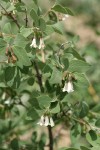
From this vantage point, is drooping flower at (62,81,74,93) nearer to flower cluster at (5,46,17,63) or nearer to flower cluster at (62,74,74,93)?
flower cluster at (62,74,74,93)

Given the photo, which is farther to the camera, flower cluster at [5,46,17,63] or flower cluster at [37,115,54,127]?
flower cluster at [37,115,54,127]

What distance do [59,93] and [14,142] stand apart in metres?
0.64

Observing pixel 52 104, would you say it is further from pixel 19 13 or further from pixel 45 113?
pixel 19 13

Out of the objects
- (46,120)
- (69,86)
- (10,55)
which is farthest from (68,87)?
(10,55)

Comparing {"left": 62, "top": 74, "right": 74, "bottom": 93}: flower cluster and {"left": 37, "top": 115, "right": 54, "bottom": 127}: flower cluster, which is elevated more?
{"left": 62, "top": 74, "right": 74, "bottom": 93}: flower cluster

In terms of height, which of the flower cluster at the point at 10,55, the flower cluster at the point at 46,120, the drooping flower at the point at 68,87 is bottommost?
the flower cluster at the point at 46,120

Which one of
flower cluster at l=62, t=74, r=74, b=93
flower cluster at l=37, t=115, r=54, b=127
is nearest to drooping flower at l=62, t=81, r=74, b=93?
flower cluster at l=62, t=74, r=74, b=93

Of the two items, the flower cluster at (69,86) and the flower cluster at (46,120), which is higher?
the flower cluster at (69,86)

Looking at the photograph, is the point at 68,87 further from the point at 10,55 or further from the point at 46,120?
the point at 10,55

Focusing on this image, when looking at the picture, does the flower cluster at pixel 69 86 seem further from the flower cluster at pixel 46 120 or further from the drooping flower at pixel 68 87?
the flower cluster at pixel 46 120

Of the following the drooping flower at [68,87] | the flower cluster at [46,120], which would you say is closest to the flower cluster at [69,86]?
the drooping flower at [68,87]

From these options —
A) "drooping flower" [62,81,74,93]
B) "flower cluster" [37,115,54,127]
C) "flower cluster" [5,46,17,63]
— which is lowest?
"flower cluster" [37,115,54,127]

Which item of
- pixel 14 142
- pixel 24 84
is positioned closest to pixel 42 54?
pixel 24 84

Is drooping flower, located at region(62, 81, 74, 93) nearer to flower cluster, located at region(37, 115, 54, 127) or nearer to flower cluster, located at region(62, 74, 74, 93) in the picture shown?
flower cluster, located at region(62, 74, 74, 93)
